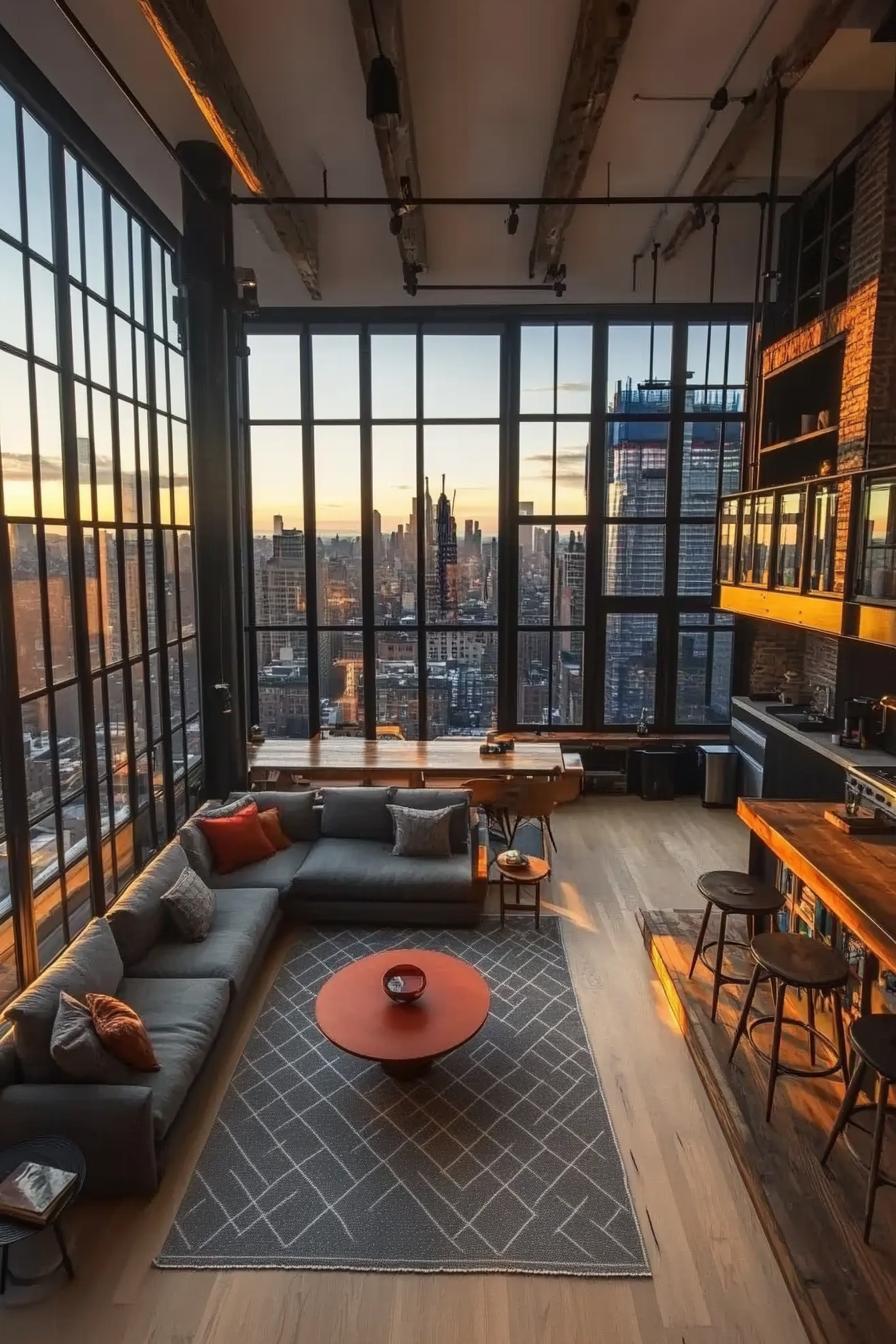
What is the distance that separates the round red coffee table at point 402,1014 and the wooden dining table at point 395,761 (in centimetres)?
272

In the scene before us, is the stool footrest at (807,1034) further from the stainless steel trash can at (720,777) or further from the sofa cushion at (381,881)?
the stainless steel trash can at (720,777)

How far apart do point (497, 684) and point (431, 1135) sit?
5.57 m

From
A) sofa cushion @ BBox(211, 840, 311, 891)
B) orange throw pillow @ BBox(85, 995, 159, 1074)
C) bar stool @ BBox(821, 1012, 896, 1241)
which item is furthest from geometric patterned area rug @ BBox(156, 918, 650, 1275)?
sofa cushion @ BBox(211, 840, 311, 891)

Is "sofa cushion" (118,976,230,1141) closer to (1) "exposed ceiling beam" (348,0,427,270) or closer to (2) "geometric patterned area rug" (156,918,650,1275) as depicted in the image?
(2) "geometric patterned area rug" (156,918,650,1275)

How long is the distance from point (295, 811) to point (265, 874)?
74cm

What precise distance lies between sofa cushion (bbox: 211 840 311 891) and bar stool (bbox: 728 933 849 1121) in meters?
3.17

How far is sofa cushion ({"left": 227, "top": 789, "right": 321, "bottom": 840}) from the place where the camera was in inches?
250

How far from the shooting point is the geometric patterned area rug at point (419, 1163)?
3.11 meters

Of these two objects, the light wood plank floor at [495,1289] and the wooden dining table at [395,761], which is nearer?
the light wood plank floor at [495,1289]

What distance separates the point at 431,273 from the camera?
303 inches

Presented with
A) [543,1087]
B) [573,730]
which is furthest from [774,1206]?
[573,730]

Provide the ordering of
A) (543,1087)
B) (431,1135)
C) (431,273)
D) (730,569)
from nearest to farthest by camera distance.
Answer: (431,1135) → (543,1087) → (730,569) → (431,273)

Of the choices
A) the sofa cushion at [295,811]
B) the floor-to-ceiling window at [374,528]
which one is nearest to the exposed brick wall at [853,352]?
the floor-to-ceiling window at [374,528]

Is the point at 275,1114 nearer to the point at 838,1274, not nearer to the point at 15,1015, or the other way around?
the point at 15,1015
